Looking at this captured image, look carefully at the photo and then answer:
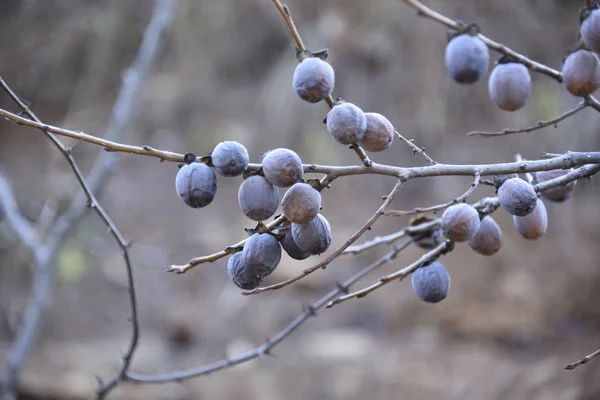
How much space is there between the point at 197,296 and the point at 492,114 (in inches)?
52.7

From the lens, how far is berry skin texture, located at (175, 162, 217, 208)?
497 mm

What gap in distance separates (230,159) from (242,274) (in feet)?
0.37

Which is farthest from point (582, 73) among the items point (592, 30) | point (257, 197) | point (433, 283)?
point (257, 197)

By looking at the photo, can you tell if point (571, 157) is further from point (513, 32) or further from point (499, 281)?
point (513, 32)

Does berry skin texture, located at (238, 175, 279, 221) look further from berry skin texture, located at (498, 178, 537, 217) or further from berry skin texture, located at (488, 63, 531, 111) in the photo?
berry skin texture, located at (488, 63, 531, 111)

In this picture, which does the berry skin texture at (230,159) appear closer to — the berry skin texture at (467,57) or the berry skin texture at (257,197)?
the berry skin texture at (257,197)

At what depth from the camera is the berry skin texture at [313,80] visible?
51 cm

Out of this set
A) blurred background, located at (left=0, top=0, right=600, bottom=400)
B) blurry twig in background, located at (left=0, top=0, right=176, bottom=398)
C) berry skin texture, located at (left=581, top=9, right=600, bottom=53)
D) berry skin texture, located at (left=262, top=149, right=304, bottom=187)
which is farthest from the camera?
blurred background, located at (left=0, top=0, right=600, bottom=400)

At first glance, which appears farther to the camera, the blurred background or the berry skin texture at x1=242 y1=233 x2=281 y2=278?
the blurred background

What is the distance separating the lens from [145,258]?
2111 millimetres

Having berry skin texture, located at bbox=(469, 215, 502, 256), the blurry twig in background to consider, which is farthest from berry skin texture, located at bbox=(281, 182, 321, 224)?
the blurry twig in background

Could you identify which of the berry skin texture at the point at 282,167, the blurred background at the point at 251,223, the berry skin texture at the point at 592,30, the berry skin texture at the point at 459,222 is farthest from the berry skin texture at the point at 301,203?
the blurred background at the point at 251,223

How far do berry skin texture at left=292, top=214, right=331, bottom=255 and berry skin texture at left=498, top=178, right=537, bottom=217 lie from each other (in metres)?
0.18

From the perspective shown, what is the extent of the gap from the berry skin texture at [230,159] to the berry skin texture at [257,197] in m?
0.02
